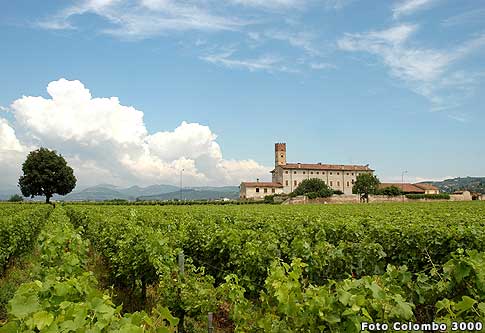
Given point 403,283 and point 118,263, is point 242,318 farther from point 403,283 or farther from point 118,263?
point 118,263

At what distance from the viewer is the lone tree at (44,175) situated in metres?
75.8

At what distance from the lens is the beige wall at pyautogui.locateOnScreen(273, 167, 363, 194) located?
121m

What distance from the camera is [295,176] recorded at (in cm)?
12200

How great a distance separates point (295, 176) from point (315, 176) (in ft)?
21.1

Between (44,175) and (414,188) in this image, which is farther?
(414,188)

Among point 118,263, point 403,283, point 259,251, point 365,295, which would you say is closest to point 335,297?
point 365,295

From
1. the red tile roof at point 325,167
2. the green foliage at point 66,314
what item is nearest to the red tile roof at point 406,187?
the red tile roof at point 325,167

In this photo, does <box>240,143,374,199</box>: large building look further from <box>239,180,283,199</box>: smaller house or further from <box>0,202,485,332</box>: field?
<box>0,202,485,332</box>: field

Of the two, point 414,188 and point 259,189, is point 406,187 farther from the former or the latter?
point 259,189

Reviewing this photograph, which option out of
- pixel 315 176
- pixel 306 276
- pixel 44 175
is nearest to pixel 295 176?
pixel 315 176

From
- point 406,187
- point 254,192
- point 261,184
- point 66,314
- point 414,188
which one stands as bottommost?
point 66,314

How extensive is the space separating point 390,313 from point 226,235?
20.8 feet

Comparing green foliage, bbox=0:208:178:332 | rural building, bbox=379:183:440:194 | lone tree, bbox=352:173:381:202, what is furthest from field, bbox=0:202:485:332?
rural building, bbox=379:183:440:194

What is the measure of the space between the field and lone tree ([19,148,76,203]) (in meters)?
65.6
